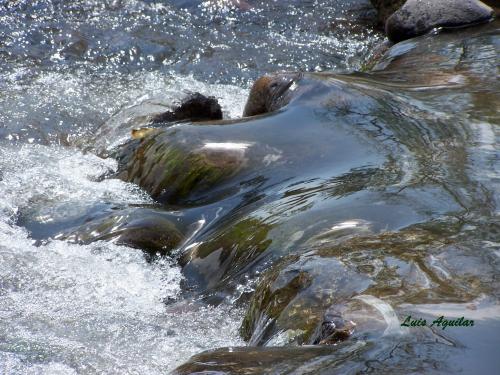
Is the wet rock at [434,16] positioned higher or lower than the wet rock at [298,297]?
higher

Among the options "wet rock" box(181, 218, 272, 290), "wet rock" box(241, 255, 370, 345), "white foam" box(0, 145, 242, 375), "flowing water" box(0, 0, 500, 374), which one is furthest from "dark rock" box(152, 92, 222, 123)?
"wet rock" box(241, 255, 370, 345)

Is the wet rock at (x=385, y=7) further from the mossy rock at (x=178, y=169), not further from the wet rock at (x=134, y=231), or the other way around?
the wet rock at (x=134, y=231)

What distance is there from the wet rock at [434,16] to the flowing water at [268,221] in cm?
37

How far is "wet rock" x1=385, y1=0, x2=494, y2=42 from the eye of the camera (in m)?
8.09

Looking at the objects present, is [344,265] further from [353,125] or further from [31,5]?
[31,5]

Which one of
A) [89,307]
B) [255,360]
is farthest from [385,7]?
[255,360]

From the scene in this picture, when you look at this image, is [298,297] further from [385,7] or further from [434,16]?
[385,7]

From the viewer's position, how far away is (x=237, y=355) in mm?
2432

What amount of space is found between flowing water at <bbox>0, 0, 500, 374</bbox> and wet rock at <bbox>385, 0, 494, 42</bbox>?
0.37 metres

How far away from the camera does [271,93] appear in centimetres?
614

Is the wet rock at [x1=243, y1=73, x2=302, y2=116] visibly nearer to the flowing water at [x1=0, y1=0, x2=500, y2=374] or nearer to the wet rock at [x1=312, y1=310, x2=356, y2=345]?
the flowing water at [x1=0, y1=0, x2=500, y2=374]

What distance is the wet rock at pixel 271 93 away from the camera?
5941mm

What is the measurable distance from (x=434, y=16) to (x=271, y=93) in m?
2.70

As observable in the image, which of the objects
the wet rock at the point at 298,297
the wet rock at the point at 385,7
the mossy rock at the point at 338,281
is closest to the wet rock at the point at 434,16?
the wet rock at the point at 385,7
